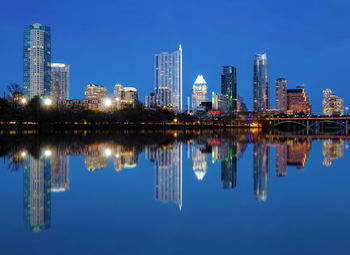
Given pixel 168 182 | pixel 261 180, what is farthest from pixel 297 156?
pixel 168 182

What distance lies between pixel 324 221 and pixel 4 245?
5.74 m

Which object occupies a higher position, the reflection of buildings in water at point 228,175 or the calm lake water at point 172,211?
the reflection of buildings in water at point 228,175

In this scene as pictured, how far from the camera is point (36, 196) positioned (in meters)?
8.67

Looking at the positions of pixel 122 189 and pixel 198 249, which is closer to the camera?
pixel 198 249

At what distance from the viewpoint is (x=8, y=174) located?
12.0m

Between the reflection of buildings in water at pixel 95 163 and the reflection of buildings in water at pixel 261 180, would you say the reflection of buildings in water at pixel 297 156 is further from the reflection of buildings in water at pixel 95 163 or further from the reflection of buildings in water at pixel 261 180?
the reflection of buildings in water at pixel 95 163

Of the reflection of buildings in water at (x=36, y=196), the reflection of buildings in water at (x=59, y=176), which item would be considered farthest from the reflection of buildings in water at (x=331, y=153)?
the reflection of buildings in water at (x=36, y=196)

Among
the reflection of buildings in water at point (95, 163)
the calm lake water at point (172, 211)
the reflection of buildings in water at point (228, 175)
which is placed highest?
the reflection of buildings in water at point (95, 163)

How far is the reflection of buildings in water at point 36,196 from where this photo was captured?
6.75 metres

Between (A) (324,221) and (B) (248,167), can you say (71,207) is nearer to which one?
(A) (324,221)

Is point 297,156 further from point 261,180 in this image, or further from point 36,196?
point 36,196

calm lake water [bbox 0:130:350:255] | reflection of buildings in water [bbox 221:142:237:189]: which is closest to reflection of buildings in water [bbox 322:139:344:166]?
calm lake water [bbox 0:130:350:255]

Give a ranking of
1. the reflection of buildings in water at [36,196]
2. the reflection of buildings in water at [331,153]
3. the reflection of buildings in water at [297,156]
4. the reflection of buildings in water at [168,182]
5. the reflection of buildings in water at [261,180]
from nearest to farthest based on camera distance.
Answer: the reflection of buildings in water at [36,196] < the reflection of buildings in water at [168,182] < the reflection of buildings in water at [261,180] < the reflection of buildings in water at [297,156] < the reflection of buildings in water at [331,153]

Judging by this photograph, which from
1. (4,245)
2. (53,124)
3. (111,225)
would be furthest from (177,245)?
(53,124)
